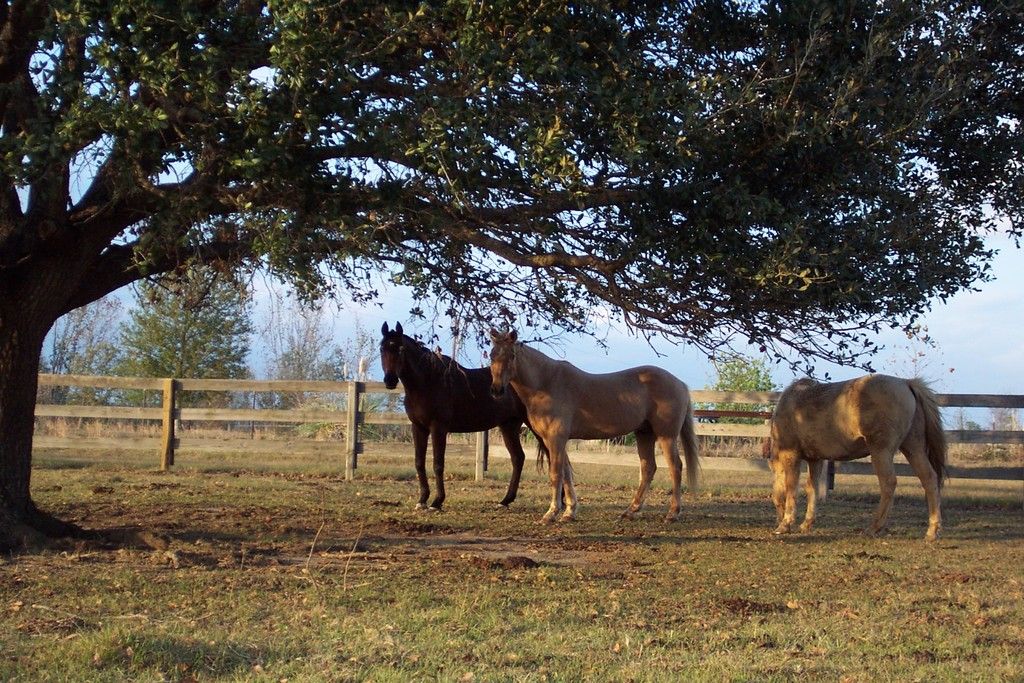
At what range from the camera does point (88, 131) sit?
610cm

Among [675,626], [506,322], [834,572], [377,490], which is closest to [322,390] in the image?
[377,490]

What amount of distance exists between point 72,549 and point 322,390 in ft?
28.5

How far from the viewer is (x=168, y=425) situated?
639 inches

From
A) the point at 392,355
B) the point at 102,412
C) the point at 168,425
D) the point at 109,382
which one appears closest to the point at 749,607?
the point at 392,355

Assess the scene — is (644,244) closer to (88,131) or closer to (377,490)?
(88,131)

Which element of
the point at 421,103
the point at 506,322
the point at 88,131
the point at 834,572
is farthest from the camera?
the point at 506,322

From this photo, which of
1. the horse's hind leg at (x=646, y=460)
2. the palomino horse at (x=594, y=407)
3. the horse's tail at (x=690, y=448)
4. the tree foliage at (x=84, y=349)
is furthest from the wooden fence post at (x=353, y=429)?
the tree foliage at (x=84, y=349)

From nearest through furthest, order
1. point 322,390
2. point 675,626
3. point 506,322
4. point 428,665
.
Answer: point 428,665 → point 675,626 → point 506,322 → point 322,390

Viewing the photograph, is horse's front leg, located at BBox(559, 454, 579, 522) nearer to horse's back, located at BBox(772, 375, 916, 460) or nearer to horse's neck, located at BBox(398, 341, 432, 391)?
horse's neck, located at BBox(398, 341, 432, 391)

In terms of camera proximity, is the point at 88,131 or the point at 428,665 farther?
the point at 88,131

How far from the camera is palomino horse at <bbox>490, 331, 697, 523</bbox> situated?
10898 millimetres

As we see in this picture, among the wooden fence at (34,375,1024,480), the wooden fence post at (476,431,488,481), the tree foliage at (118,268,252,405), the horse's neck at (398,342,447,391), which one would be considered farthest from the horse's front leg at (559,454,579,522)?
the tree foliage at (118,268,252,405)

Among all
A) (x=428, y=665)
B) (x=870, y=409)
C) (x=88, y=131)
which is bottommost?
(x=428, y=665)

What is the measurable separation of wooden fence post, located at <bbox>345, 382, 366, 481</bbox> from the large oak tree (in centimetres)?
778
